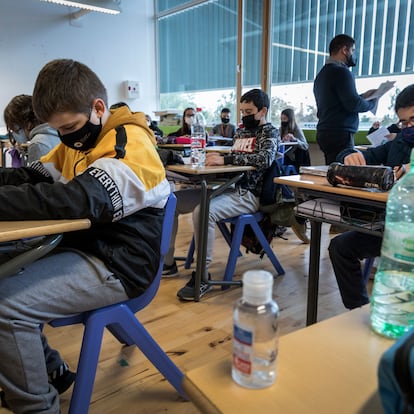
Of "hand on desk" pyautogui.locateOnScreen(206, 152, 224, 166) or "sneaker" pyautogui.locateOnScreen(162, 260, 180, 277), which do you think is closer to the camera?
"hand on desk" pyautogui.locateOnScreen(206, 152, 224, 166)

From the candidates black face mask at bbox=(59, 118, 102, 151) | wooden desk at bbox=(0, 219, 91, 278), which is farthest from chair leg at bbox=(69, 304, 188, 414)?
black face mask at bbox=(59, 118, 102, 151)

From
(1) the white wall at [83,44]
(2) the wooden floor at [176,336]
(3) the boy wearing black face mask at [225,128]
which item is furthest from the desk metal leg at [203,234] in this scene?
(1) the white wall at [83,44]

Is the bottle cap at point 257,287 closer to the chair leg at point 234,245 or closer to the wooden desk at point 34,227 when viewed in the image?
the wooden desk at point 34,227

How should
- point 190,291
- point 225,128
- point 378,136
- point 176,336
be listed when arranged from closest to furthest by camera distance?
1. point 176,336
2. point 190,291
3. point 378,136
4. point 225,128

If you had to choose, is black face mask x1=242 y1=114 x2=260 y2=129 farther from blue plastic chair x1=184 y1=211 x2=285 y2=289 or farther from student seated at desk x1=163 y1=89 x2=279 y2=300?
blue plastic chair x1=184 y1=211 x2=285 y2=289

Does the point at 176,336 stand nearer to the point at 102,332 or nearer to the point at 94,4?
the point at 102,332

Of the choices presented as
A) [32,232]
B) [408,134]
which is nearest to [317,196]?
[408,134]

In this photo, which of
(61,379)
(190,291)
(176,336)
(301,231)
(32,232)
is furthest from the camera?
(301,231)

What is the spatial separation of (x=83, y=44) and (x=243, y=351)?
6956mm

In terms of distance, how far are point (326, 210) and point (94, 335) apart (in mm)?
853

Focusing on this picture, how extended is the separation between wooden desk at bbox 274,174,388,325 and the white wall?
4.32 metres

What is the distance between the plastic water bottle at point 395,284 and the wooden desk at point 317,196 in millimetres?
499

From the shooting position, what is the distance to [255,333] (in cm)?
42

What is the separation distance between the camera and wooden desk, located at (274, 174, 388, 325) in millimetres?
1139
